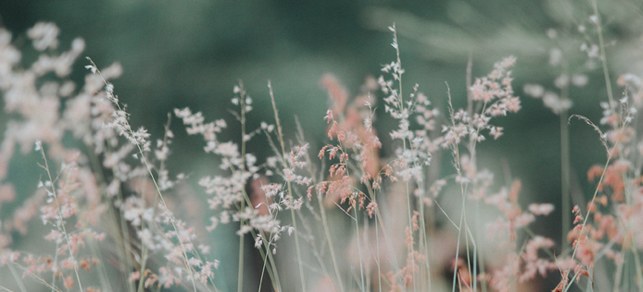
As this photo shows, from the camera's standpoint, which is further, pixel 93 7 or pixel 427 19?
pixel 93 7

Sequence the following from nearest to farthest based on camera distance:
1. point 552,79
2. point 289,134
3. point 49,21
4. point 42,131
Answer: point 42,131 → point 552,79 → point 289,134 → point 49,21

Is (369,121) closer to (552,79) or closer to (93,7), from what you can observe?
(552,79)

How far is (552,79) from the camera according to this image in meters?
2.23

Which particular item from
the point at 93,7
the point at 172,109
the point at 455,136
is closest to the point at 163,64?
the point at 172,109

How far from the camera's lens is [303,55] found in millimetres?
2557

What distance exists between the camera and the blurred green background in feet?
7.47

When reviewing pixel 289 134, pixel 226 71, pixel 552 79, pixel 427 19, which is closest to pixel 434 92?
pixel 427 19

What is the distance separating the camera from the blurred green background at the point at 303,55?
2.28 meters

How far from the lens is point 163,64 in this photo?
2.61 m

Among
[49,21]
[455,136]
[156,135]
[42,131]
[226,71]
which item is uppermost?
[49,21]

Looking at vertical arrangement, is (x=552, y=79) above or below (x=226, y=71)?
below

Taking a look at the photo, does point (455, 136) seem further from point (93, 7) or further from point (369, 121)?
point (93, 7)

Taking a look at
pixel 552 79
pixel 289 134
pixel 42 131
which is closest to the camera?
pixel 42 131

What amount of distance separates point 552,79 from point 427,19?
49 cm
